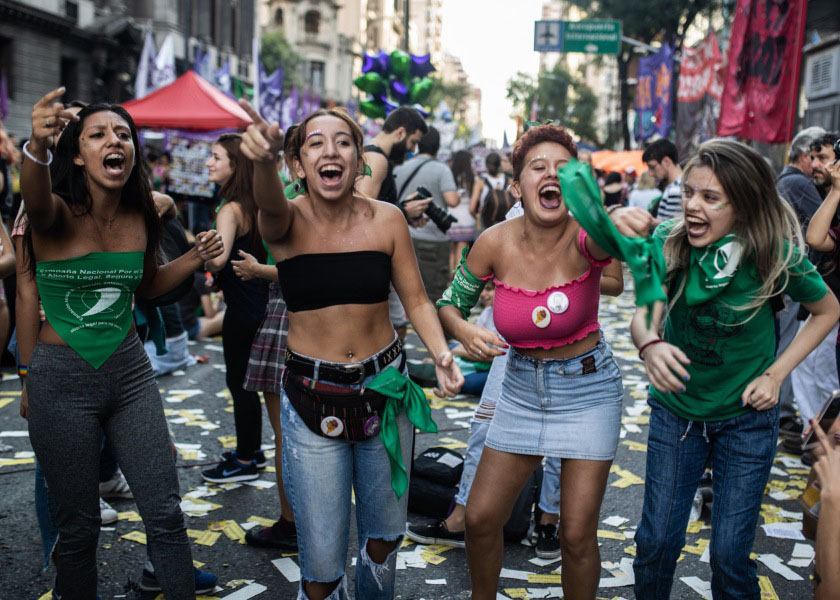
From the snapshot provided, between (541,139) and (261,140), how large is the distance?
120 cm

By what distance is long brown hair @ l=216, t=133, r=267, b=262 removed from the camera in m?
4.77

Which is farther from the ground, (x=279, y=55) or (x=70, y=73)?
(x=279, y=55)

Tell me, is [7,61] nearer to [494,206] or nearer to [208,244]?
[494,206]

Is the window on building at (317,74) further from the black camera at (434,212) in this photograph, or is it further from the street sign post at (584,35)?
the black camera at (434,212)

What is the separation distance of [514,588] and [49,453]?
230 centimetres

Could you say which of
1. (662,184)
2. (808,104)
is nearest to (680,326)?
(662,184)

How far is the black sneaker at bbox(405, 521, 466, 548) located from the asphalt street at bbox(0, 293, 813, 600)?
2.1 inches

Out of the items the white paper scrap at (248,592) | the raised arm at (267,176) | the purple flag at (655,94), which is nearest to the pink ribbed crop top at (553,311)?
the raised arm at (267,176)

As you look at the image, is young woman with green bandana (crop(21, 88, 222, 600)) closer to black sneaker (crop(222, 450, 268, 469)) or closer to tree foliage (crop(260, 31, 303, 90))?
black sneaker (crop(222, 450, 268, 469))

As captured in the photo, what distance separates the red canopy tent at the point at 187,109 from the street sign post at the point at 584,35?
14.4 m

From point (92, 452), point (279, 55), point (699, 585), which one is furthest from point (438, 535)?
point (279, 55)

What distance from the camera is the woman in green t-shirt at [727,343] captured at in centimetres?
306

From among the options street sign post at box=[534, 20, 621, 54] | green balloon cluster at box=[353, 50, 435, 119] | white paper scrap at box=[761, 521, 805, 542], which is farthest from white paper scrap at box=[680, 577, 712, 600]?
street sign post at box=[534, 20, 621, 54]

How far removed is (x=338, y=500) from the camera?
3.12 m
